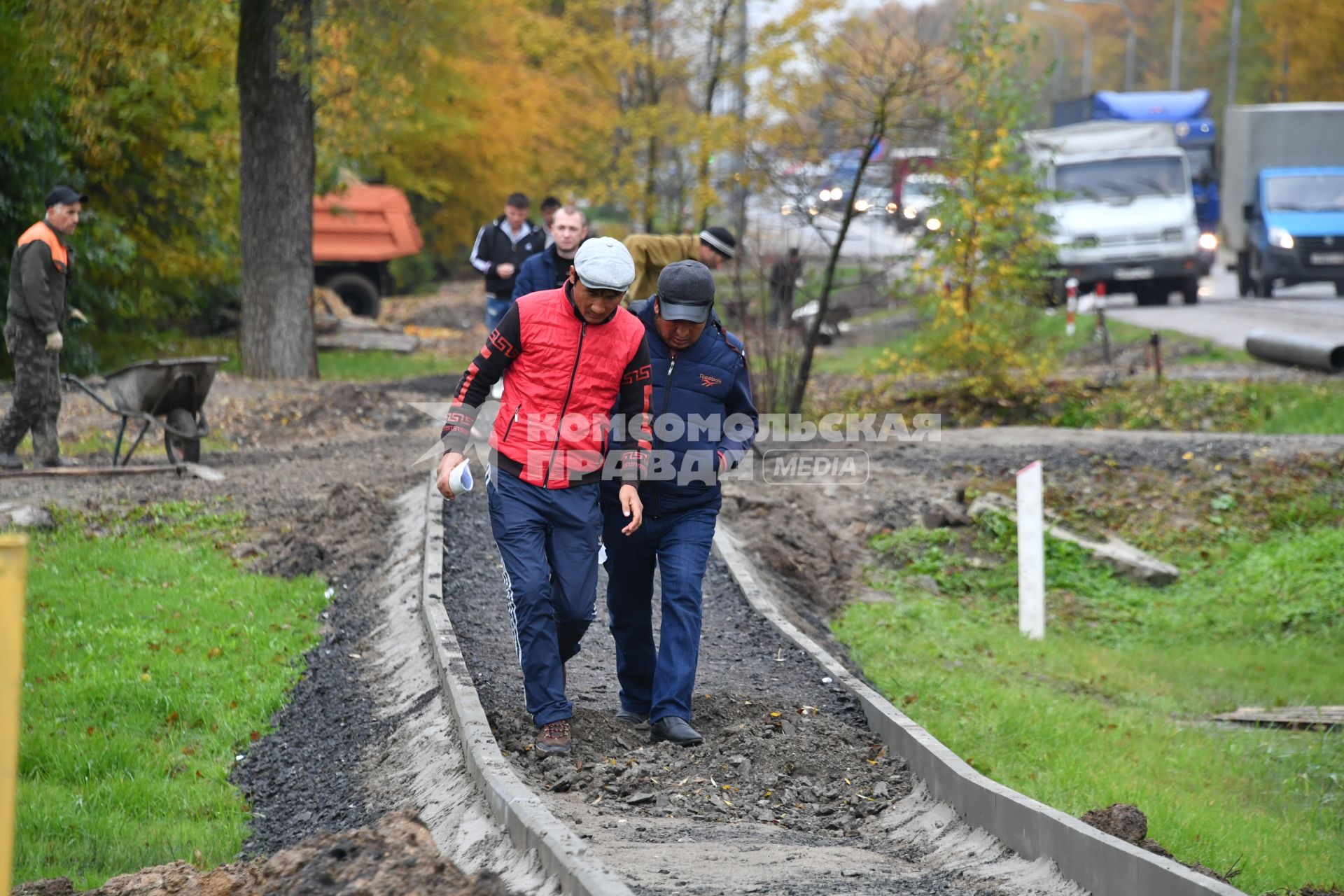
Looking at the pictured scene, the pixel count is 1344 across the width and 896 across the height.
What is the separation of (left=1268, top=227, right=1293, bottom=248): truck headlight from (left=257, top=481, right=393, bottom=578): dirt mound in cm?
2425

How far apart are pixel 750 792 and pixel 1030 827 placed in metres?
1.24

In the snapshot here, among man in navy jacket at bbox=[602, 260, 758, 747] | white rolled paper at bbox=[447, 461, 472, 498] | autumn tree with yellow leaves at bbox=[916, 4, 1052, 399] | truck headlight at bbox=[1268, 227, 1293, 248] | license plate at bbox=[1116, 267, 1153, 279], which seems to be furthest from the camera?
truck headlight at bbox=[1268, 227, 1293, 248]

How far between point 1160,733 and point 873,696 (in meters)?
2.72

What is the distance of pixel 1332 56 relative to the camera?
4628cm

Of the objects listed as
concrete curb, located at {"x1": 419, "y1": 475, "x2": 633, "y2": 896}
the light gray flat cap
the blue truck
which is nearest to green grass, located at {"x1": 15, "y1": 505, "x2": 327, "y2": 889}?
concrete curb, located at {"x1": 419, "y1": 475, "x2": 633, "y2": 896}

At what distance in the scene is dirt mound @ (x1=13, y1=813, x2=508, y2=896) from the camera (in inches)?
155

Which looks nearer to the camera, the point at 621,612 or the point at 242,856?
the point at 242,856

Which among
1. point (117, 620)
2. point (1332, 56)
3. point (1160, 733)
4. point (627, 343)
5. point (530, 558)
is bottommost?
point (1160, 733)

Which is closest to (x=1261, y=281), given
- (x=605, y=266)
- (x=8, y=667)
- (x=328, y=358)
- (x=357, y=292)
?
(x=357, y=292)

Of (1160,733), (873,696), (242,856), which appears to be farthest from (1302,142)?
(242,856)

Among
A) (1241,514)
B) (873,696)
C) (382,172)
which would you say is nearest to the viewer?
(873,696)

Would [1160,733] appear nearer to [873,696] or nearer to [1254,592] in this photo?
[873,696]

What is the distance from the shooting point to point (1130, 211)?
2827 centimetres

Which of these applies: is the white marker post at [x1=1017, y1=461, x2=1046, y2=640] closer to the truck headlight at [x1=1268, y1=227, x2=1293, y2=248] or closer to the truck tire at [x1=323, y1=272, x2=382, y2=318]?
the truck tire at [x1=323, y1=272, x2=382, y2=318]
